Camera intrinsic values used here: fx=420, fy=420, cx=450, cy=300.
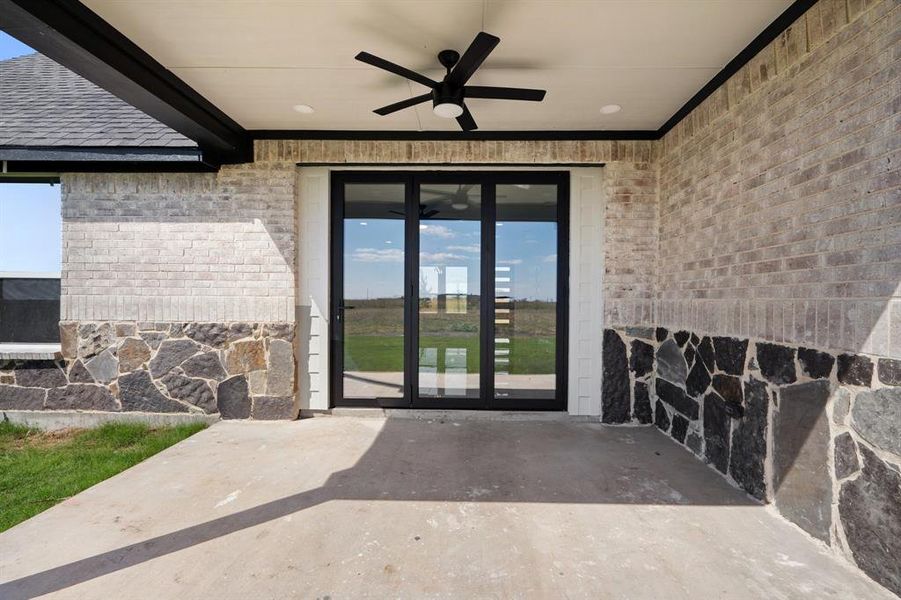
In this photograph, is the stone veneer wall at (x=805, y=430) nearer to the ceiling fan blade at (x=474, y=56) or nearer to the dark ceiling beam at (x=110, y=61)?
the ceiling fan blade at (x=474, y=56)

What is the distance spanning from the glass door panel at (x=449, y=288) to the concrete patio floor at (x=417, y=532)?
108cm

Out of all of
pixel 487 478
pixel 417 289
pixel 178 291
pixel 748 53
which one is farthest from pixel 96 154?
pixel 748 53

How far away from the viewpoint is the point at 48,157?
13.2 feet

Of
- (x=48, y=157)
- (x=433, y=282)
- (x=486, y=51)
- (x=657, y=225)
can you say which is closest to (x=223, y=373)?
(x=433, y=282)

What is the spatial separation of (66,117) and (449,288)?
4570mm

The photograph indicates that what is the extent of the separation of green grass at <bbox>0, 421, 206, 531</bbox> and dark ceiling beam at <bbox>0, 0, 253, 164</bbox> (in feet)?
9.14

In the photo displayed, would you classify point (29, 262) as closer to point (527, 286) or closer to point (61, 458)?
point (61, 458)

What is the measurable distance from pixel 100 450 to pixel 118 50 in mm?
3164

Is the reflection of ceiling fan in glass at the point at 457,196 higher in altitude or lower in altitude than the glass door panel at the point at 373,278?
higher

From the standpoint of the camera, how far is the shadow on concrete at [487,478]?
2215 mm

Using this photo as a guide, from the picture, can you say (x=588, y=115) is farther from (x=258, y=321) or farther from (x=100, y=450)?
(x=100, y=450)

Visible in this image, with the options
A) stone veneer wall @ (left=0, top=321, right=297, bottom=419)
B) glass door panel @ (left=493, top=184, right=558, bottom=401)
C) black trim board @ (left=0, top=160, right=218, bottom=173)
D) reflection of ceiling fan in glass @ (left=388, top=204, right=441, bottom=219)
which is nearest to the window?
black trim board @ (left=0, top=160, right=218, bottom=173)

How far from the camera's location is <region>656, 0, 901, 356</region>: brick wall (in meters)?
1.94

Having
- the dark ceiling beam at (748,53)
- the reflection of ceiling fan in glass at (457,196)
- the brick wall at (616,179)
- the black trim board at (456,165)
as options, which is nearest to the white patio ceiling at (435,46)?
the dark ceiling beam at (748,53)
